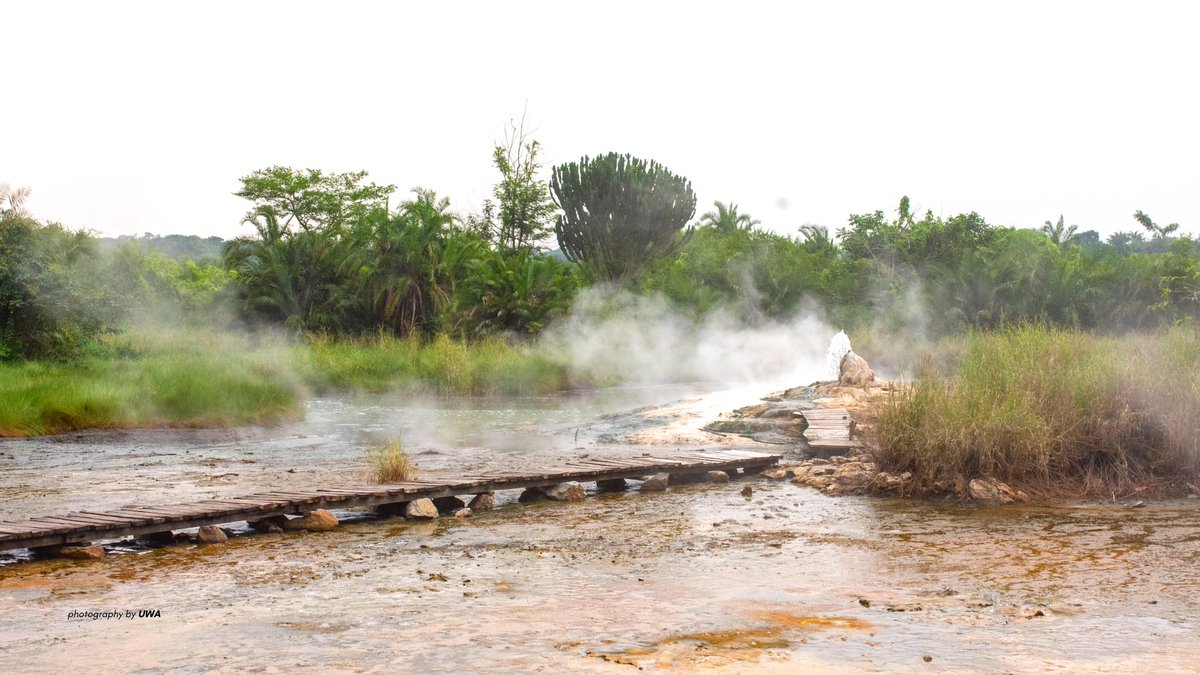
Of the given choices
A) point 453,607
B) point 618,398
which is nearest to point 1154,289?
point 618,398

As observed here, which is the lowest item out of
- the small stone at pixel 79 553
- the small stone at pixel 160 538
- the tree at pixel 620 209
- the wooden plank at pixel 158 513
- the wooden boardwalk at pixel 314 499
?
the small stone at pixel 160 538

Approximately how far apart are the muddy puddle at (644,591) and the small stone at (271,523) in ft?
1.26

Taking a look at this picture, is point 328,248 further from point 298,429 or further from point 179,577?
point 179,577

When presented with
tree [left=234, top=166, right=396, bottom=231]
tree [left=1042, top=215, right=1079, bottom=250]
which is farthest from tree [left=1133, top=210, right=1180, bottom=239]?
tree [left=234, top=166, right=396, bottom=231]

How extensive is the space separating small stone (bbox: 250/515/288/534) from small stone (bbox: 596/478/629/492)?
3532mm

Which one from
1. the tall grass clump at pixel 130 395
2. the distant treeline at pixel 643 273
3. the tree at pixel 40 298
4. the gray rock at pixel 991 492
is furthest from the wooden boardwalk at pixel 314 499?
the distant treeline at pixel 643 273

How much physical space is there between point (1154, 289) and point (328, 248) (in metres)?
25.2

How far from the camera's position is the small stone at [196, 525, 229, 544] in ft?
27.9

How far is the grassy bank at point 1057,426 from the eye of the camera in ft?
34.4

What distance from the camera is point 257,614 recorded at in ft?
20.2

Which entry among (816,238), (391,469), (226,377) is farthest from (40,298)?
(816,238)

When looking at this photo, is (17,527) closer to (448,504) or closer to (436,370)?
(448,504)

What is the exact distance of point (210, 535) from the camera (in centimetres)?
853

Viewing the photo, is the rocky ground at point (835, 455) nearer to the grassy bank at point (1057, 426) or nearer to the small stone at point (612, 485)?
the grassy bank at point (1057, 426)
